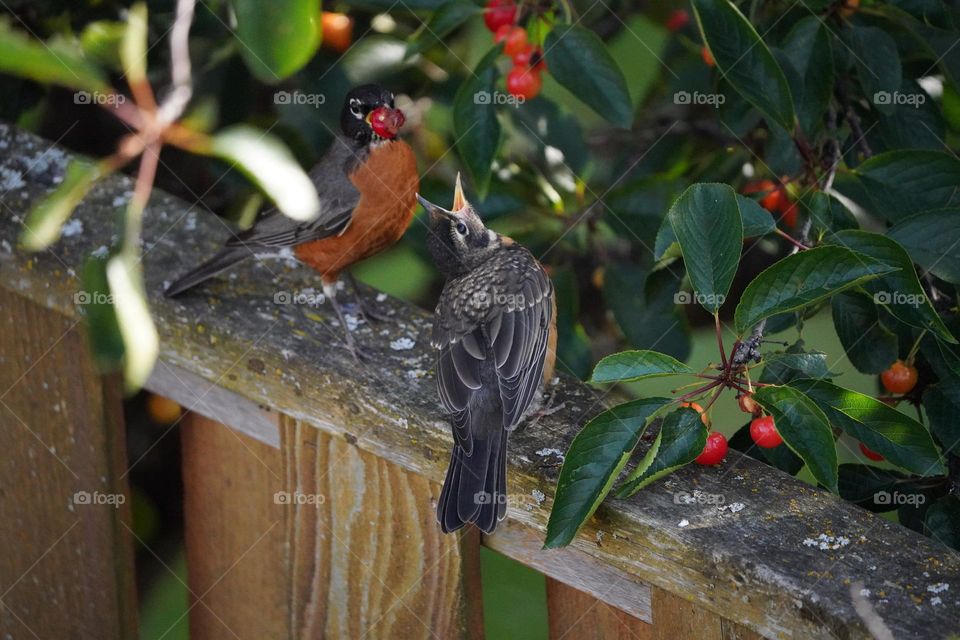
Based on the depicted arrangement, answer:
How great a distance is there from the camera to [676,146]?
12.7 ft

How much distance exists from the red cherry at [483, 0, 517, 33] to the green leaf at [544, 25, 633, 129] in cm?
18

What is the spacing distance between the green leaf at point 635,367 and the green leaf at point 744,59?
73cm

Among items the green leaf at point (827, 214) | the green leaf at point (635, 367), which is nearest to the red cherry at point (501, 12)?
the green leaf at point (827, 214)

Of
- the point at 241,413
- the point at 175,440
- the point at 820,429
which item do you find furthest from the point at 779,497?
the point at 175,440

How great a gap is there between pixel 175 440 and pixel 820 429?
2791mm

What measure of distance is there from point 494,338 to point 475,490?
83cm

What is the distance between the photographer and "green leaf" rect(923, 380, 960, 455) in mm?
2201

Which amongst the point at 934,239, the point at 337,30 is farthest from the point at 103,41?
the point at 934,239

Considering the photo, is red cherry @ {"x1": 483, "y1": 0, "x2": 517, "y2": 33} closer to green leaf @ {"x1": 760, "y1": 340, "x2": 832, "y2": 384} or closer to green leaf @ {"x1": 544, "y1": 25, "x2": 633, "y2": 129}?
green leaf @ {"x1": 544, "y1": 25, "x2": 633, "y2": 129}

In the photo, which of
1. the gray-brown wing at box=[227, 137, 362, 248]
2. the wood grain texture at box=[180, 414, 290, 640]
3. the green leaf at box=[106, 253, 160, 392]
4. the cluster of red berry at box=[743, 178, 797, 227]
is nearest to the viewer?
the green leaf at box=[106, 253, 160, 392]

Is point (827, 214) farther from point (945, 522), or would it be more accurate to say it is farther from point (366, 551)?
point (366, 551)

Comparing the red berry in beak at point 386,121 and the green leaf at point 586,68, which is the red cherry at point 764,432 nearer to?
the green leaf at point 586,68

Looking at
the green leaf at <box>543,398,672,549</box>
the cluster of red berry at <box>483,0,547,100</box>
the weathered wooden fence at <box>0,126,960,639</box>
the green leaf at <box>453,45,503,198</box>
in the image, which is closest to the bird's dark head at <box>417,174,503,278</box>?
the green leaf at <box>453,45,503,198</box>

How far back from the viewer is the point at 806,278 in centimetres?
192
